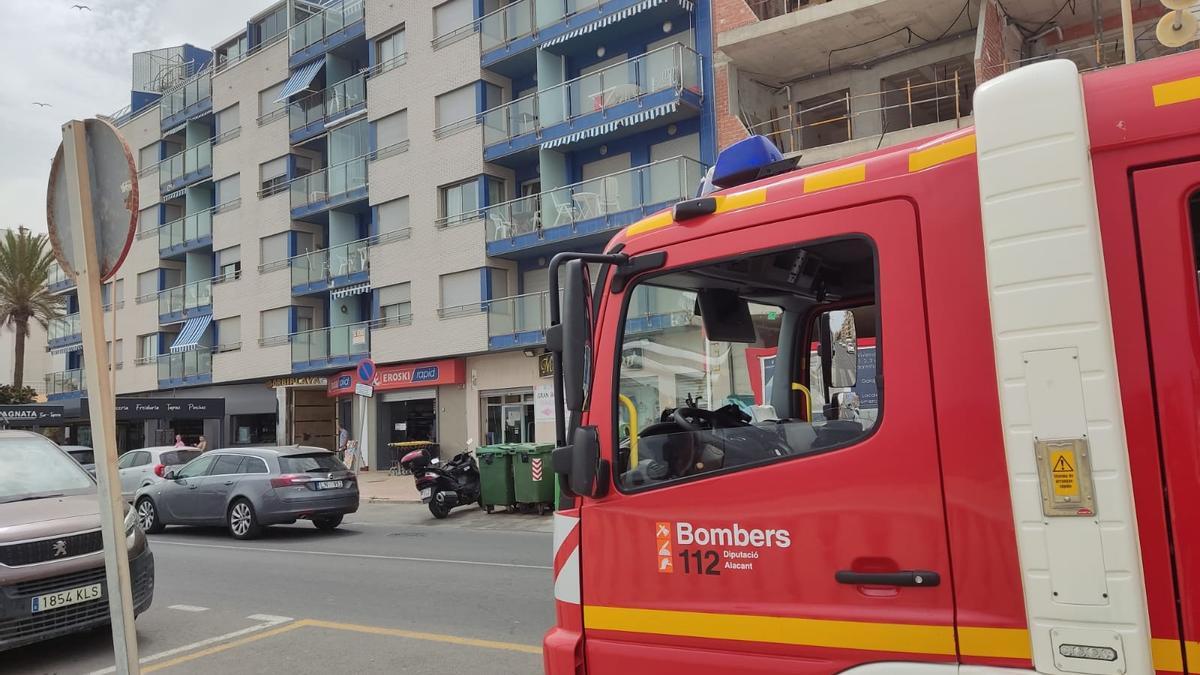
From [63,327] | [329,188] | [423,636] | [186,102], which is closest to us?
[423,636]

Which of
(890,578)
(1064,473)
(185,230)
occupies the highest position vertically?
(185,230)

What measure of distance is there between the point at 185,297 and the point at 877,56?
3131cm

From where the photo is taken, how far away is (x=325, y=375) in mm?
32750

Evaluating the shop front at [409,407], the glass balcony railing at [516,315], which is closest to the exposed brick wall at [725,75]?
the glass balcony railing at [516,315]

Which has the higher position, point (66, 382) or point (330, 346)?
point (66, 382)

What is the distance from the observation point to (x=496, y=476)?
15609 mm

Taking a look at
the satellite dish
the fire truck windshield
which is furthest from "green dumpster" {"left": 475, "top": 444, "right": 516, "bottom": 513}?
the fire truck windshield

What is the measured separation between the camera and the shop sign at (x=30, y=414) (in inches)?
1203

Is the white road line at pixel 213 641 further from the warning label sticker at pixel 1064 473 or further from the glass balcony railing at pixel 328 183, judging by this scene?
the glass balcony railing at pixel 328 183

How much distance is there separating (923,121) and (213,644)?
1784 cm

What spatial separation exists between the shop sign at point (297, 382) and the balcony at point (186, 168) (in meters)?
10.7

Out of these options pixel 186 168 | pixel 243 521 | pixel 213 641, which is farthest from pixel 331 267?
pixel 213 641

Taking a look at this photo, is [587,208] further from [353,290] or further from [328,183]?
[328,183]

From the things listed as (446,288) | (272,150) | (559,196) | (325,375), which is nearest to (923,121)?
(559,196)
